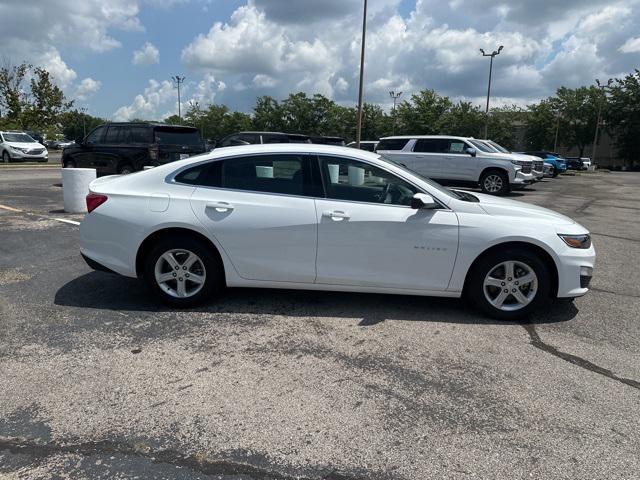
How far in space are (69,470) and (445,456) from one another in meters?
1.91

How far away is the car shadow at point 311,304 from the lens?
4505 mm

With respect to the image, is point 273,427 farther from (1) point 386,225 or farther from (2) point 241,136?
(2) point 241,136

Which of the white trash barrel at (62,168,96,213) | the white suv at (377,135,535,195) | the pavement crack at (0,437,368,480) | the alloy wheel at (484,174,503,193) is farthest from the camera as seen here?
the alloy wheel at (484,174,503,193)

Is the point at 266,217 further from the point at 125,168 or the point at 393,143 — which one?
the point at 393,143

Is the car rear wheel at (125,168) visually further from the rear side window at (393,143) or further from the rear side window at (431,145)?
the rear side window at (431,145)

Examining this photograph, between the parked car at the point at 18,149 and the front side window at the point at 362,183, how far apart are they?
26.5m

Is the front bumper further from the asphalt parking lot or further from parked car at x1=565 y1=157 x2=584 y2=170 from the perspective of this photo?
parked car at x1=565 y1=157 x2=584 y2=170

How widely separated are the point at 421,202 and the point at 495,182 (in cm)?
1285

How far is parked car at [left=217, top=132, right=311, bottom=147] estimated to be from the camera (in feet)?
49.9

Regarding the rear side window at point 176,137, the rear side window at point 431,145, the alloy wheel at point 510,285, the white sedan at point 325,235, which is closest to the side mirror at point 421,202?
the white sedan at point 325,235

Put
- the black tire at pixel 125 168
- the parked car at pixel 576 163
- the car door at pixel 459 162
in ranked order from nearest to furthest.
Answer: the black tire at pixel 125 168 < the car door at pixel 459 162 < the parked car at pixel 576 163

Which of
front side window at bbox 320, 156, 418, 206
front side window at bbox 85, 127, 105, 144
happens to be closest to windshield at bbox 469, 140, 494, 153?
front side window at bbox 85, 127, 105, 144

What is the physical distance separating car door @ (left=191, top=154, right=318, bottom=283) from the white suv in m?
12.7

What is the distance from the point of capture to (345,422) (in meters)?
2.85
